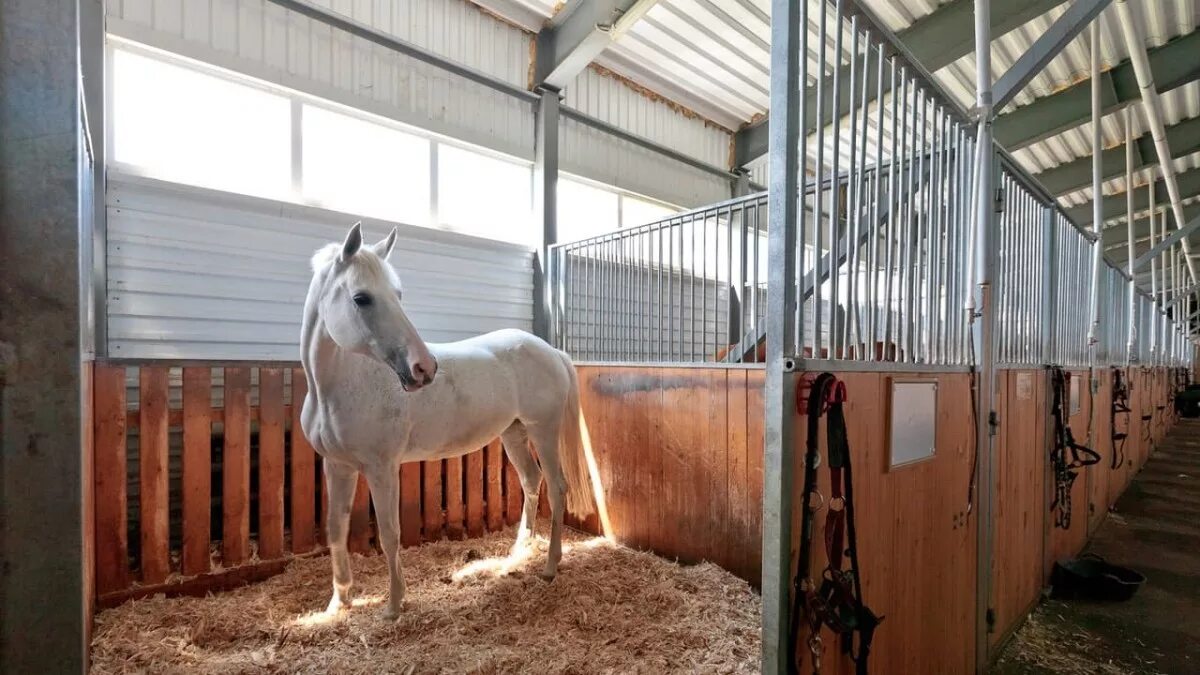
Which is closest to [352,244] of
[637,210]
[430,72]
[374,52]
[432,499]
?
[432,499]

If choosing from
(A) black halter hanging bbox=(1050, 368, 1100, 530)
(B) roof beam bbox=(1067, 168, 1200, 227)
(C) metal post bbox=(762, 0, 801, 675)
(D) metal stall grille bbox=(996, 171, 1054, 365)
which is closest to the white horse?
(C) metal post bbox=(762, 0, 801, 675)

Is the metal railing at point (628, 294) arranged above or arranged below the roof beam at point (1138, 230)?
below

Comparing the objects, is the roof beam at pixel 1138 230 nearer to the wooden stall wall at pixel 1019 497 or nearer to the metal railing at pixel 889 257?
the metal railing at pixel 889 257

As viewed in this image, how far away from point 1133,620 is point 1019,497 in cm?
95

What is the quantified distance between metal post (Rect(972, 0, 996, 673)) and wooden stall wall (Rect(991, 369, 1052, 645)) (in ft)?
→ 0.45

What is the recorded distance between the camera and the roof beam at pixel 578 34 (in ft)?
12.7

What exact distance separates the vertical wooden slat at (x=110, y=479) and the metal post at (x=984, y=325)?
338 cm

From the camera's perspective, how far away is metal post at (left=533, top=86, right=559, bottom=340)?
4.30 meters

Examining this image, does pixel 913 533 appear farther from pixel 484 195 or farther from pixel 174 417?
pixel 484 195

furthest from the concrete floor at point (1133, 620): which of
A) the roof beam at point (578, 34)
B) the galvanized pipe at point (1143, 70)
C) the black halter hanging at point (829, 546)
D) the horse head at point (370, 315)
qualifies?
the roof beam at point (578, 34)

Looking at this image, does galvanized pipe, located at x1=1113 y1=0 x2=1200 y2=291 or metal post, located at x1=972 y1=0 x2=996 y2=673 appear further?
galvanized pipe, located at x1=1113 y1=0 x2=1200 y2=291

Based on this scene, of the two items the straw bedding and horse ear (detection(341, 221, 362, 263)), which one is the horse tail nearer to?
the straw bedding

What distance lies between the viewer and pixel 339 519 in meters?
2.15

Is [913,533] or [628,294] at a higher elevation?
[628,294]
